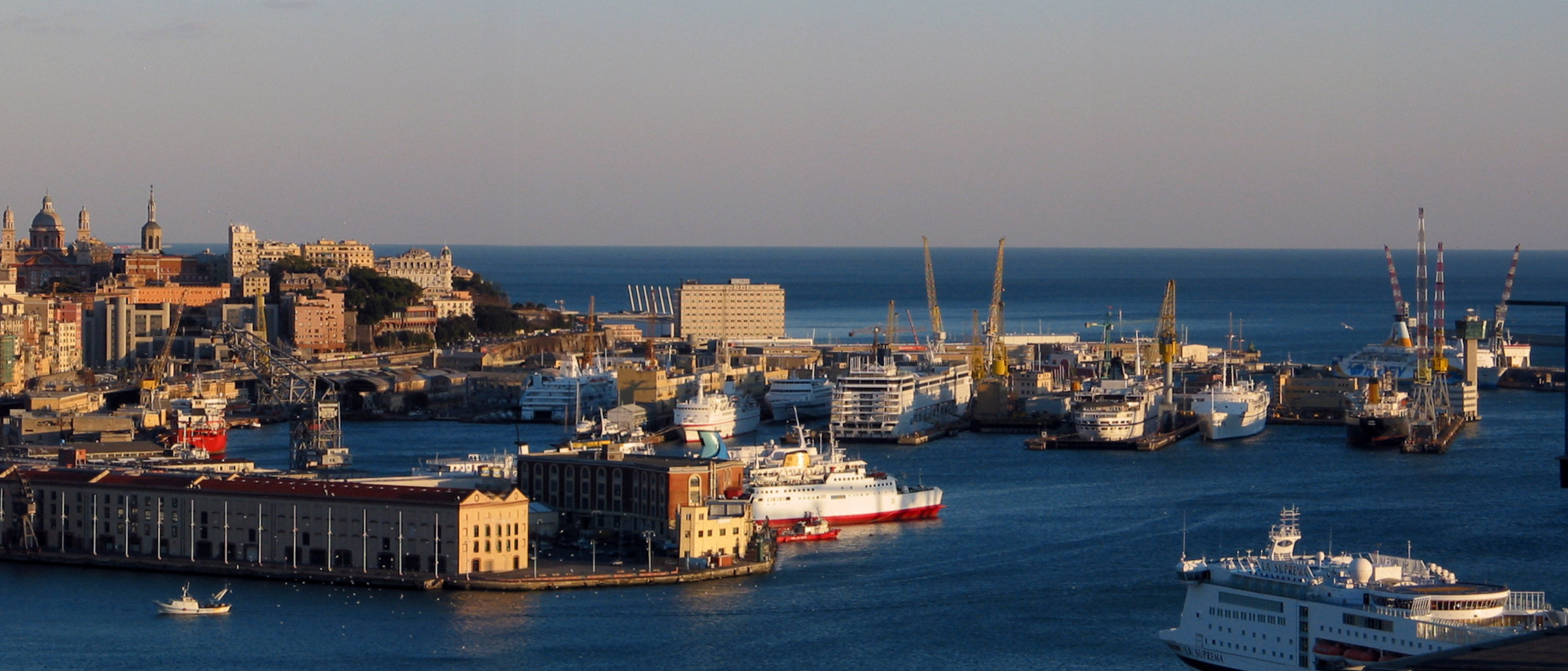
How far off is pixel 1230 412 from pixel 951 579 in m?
12.6

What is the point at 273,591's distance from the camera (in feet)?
54.0

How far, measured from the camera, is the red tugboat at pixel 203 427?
2472 centimetres

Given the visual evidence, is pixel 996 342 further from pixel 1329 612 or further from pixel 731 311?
pixel 1329 612

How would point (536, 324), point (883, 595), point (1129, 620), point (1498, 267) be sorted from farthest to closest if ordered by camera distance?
point (1498, 267) → point (536, 324) → point (883, 595) → point (1129, 620)

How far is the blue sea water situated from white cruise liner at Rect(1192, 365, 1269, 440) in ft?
0.98

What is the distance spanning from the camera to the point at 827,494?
2027 cm

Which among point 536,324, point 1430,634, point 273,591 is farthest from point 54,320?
point 1430,634

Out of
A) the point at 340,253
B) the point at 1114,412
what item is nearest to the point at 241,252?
the point at 340,253

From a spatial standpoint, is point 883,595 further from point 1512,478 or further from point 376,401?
point 376,401

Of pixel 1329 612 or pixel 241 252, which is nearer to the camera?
pixel 1329 612

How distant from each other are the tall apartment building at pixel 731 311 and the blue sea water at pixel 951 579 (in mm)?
15824

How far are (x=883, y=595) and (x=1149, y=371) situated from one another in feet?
67.3

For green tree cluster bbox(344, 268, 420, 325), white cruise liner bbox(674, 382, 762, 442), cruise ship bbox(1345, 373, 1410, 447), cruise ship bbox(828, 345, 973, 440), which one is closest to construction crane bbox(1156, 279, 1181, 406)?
cruise ship bbox(1345, 373, 1410, 447)

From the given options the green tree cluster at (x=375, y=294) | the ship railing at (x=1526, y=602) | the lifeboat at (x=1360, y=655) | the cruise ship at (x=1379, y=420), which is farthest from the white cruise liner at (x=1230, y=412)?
the green tree cluster at (x=375, y=294)
